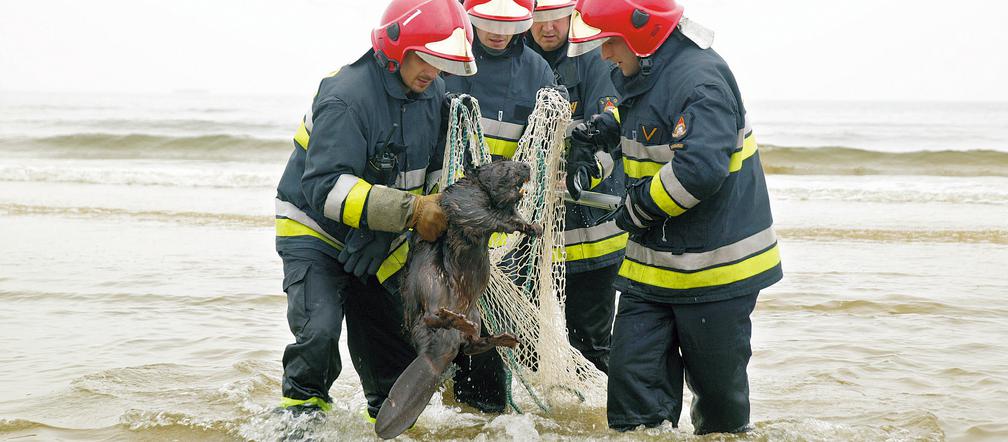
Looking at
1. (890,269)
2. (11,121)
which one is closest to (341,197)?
(890,269)

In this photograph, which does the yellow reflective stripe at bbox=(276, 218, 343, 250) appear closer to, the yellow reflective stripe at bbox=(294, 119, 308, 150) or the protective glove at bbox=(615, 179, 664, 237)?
the yellow reflective stripe at bbox=(294, 119, 308, 150)

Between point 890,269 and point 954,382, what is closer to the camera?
point 954,382

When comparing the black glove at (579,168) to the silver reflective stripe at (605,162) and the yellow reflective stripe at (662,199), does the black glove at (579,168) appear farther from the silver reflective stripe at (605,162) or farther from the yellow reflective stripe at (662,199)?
the yellow reflective stripe at (662,199)

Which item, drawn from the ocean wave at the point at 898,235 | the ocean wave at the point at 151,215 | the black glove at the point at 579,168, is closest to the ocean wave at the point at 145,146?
the ocean wave at the point at 151,215

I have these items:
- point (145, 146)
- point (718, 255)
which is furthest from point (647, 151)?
point (145, 146)

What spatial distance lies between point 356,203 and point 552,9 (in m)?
2.15

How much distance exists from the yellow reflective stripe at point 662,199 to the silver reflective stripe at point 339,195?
4.04ft

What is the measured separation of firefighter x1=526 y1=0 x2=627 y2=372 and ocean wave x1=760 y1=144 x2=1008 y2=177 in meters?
17.7

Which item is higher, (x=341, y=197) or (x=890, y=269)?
(x=341, y=197)

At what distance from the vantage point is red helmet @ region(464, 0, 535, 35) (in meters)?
5.18

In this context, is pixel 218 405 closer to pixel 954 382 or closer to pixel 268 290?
pixel 268 290

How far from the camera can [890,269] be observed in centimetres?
986

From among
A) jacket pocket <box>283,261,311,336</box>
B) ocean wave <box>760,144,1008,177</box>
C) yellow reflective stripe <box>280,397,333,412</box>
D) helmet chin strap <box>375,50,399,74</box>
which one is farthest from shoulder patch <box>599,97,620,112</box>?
ocean wave <box>760,144,1008,177</box>

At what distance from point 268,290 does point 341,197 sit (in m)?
5.00
